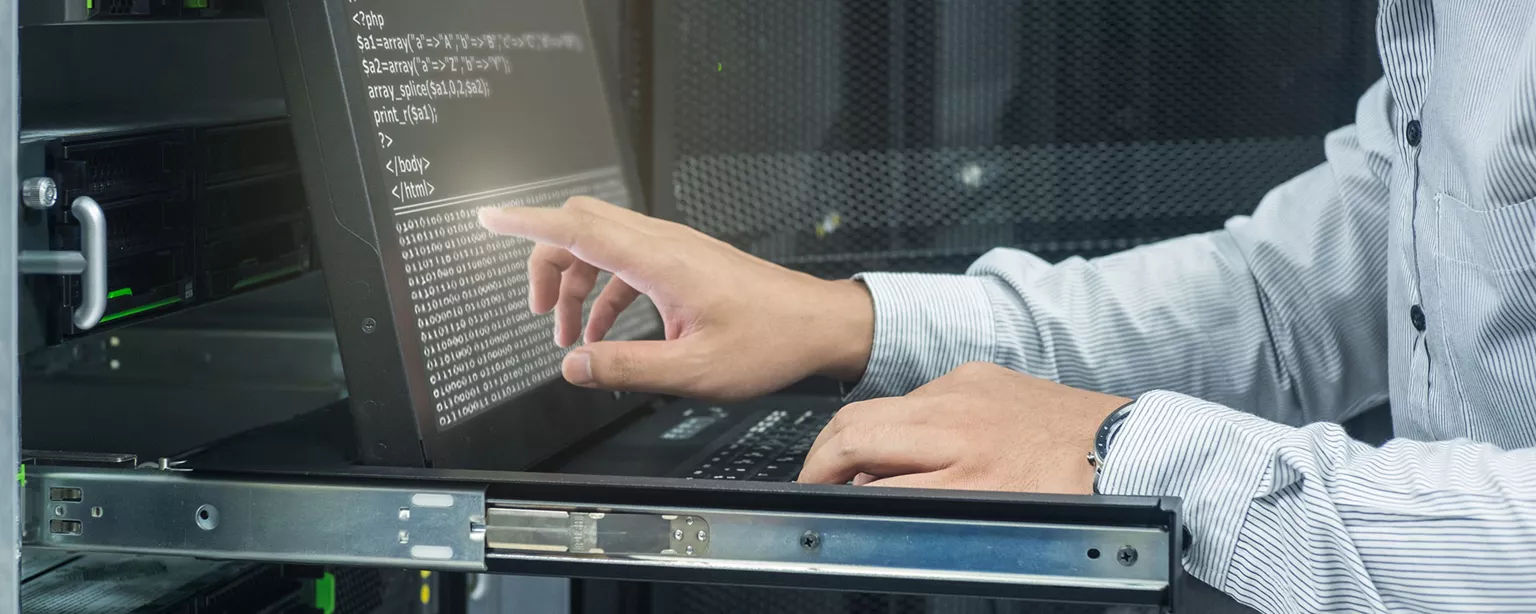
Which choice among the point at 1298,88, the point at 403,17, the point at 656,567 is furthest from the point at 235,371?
the point at 1298,88

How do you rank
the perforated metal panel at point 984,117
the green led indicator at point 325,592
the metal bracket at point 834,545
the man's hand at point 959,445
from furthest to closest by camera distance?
the perforated metal panel at point 984,117, the green led indicator at point 325,592, the man's hand at point 959,445, the metal bracket at point 834,545

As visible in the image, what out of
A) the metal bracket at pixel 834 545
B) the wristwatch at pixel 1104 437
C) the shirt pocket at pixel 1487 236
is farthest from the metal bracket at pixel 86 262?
the shirt pocket at pixel 1487 236

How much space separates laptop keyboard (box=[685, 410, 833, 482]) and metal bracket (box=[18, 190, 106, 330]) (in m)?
0.32

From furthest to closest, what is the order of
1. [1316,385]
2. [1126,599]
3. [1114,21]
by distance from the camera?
[1114,21], [1316,385], [1126,599]

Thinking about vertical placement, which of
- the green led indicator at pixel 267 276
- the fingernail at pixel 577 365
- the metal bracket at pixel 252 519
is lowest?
the metal bracket at pixel 252 519

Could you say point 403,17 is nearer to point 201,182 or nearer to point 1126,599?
point 201,182

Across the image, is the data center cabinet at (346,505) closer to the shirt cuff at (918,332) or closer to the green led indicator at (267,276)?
the green led indicator at (267,276)

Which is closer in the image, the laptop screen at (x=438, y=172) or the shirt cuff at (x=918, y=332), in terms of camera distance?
the laptop screen at (x=438, y=172)

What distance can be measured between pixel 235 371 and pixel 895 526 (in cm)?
61

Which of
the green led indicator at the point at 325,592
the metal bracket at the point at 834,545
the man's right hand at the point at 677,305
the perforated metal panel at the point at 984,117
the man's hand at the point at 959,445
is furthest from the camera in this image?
the perforated metal panel at the point at 984,117

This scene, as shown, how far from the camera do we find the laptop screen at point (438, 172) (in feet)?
2.27

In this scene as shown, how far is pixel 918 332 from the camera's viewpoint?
3.22ft

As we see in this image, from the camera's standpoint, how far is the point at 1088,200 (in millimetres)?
1209

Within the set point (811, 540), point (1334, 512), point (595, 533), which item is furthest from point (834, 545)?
point (1334, 512)
